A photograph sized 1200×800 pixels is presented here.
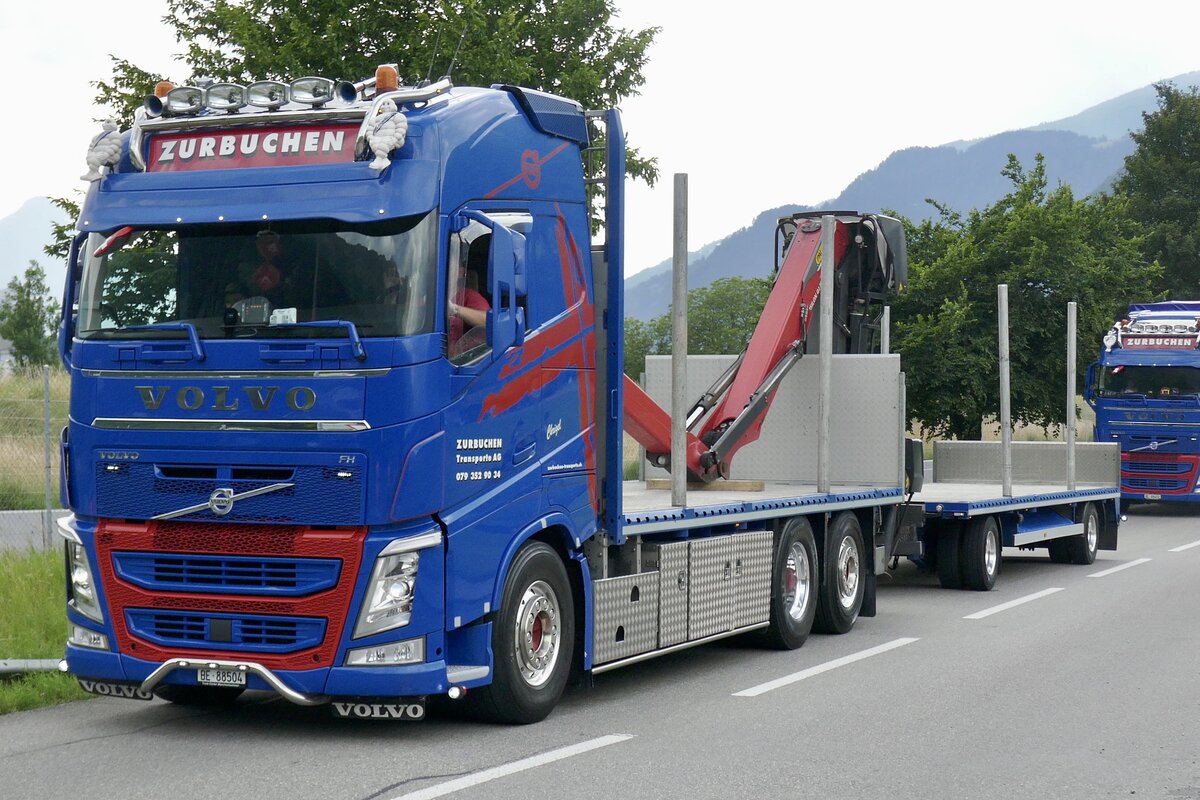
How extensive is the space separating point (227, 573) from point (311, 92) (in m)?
2.53

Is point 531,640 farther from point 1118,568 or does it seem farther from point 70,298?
point 1118,568

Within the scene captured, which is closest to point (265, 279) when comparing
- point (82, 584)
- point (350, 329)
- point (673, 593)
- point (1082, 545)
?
point (350, 329)

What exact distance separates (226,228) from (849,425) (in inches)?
299

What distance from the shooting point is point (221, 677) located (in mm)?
7668

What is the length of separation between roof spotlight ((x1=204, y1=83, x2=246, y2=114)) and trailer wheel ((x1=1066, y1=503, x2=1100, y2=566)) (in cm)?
1425

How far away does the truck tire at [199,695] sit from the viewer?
28.8 ft

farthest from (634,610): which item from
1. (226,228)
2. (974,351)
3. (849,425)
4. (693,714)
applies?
(974,351)

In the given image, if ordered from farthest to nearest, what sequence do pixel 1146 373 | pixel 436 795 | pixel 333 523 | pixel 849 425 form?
1. pixel 1146 373
2. pixel 849 425
3. pixel 333 523
4. pixel 436 795

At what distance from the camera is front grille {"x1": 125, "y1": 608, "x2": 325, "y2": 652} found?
24.9 feet

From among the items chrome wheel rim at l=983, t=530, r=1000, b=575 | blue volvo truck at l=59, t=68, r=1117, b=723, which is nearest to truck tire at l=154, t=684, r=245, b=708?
blue volvo truck at l=59, t=68, r=1117, b=723

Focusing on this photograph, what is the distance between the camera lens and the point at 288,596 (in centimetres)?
759

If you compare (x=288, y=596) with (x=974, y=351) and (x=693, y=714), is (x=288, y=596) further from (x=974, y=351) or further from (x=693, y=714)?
(x=974, y=351)

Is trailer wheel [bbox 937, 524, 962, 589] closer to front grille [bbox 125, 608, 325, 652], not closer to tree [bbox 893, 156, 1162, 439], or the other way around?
front grille [bbox 125, 608, 325, 652]

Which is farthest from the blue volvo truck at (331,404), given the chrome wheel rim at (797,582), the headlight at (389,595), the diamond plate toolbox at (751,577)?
the chrome wheel rim at (797,582)
